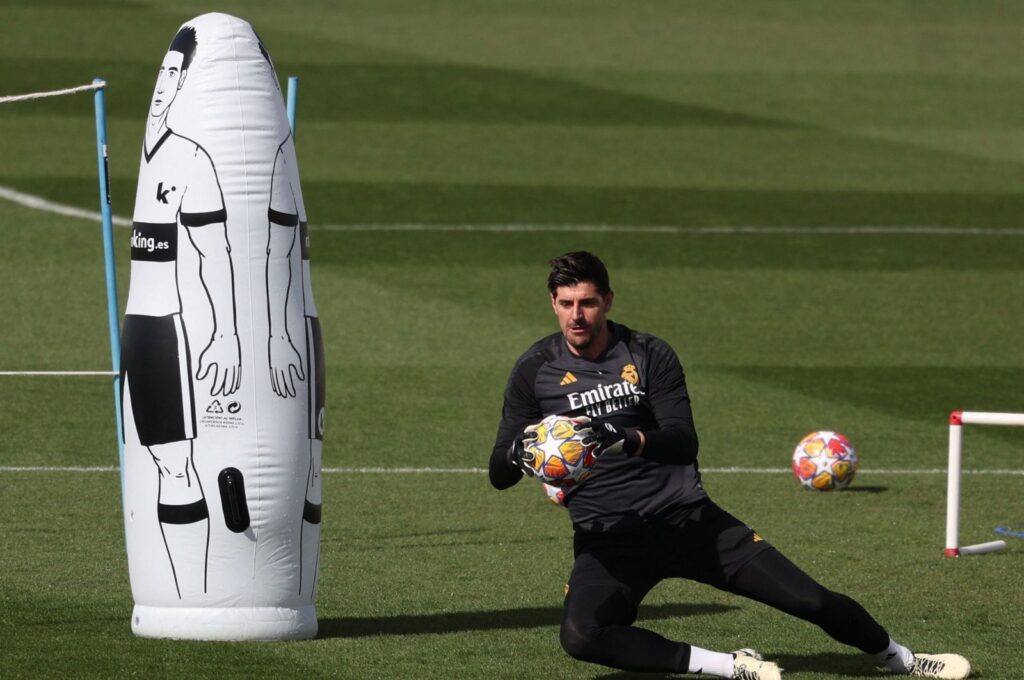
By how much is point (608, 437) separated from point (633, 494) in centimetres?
53

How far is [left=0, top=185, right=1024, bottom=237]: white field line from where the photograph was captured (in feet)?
88.5

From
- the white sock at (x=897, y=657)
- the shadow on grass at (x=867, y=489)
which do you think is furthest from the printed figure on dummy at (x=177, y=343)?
the shadow on grass at (x=867, y=489)

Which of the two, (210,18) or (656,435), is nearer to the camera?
(656,435)

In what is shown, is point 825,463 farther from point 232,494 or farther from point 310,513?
point 232,494

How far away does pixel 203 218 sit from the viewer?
927 centimetres

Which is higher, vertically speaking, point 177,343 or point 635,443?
point 177,343

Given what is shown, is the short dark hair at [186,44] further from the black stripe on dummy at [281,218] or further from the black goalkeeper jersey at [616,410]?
the black goalkeeper jersey at [616,410]

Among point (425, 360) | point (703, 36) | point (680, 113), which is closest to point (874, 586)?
point (425, 360)

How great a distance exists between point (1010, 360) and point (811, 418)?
387 cm

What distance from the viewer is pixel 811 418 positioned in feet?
57.5

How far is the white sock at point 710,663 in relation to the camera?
8.30 m

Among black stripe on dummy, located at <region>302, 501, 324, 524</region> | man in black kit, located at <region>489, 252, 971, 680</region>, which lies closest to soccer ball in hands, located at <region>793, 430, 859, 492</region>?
man in black kit, located at <region>489, 252, 971, 680</region>

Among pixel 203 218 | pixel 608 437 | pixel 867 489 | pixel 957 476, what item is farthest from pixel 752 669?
pixel 867 489

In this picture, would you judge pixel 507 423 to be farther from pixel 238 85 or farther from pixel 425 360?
pixel 425 360
